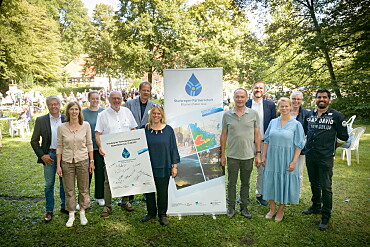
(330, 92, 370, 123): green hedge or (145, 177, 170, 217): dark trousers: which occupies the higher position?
(330, 92, 370, 123): green hedge

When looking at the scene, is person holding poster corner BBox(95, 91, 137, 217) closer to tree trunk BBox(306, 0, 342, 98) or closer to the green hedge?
tree trunk BBox(306, 0, 342, 98)

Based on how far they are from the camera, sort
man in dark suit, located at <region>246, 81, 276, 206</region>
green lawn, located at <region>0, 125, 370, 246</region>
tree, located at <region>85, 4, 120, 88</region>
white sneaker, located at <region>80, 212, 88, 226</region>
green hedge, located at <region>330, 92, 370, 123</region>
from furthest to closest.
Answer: tree, located at <region>85, 4, 120, 88</region>, green hedge, located at <region>330, 92, 370, 123</region>, man in dark suit, located at <region>246, 81, 276, 206</region>, white sneaker, located at <region>80, 212, 88, 226</region>, green lawn, located at <region>0, 125, 370, 246</region>

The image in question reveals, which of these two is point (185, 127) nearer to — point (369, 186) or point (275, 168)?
point (275, 168)

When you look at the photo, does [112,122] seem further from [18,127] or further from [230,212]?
[18,127]

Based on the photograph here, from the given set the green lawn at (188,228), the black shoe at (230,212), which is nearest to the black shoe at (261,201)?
the green lawn at (188,228)

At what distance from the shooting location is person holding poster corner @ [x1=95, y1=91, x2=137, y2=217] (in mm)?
3949

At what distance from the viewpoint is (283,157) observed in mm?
3703

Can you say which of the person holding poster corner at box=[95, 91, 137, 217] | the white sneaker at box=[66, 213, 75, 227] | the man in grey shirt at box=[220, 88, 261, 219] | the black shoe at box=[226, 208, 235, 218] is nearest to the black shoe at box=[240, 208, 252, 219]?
the man in grey shirt at box=[220, 88, 261, 219]

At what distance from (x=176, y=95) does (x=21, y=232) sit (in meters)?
2.82

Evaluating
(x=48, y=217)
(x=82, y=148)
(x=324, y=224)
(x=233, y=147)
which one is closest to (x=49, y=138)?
(x=82, y=148)

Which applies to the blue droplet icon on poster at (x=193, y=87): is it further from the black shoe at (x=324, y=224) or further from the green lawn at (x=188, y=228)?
the black shoe at (x=324, y=224)

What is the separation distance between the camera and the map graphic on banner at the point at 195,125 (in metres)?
3.92

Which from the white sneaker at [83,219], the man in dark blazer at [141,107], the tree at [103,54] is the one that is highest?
the tree at [103,54]

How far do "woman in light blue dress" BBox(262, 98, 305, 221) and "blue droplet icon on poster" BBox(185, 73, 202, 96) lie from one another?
45.7 inches
